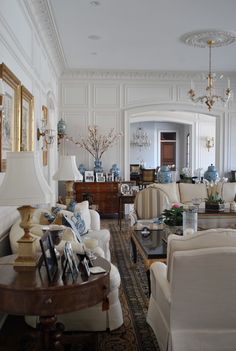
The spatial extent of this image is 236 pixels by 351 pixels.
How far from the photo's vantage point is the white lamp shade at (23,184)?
217cm

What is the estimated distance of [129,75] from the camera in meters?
8.63

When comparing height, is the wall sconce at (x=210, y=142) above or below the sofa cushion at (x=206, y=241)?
above

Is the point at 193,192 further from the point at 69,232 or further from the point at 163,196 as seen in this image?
the point at 69,232

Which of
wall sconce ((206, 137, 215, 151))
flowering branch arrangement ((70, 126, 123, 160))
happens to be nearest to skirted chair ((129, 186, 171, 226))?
flowering branch arrangement ((70, 126, 123, 160))

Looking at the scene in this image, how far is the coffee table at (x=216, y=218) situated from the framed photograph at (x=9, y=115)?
2733 millimetres

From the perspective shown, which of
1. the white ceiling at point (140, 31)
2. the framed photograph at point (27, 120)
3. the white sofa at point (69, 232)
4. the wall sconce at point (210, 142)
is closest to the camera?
the white sofa at point (69, 232)

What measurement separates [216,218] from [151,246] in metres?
2.21

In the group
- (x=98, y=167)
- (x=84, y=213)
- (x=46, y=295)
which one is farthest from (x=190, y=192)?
(x=46, y=295)

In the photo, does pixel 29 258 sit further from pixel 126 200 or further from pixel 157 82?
pixel 157 82

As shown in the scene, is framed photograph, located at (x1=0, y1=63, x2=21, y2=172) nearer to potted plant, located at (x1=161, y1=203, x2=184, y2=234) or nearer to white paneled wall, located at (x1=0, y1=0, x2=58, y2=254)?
white paneled wall, located at (x1=0, y1=0, x2=58, y2=254)

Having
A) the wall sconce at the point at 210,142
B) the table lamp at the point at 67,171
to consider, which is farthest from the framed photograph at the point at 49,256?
the wall sconce at the point at 210,142

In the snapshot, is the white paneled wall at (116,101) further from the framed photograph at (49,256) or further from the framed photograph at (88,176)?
the framed photograph at (49,256)

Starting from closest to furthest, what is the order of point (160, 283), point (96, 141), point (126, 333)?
point (160, 283) → point (126, 333) → point (96, 141)

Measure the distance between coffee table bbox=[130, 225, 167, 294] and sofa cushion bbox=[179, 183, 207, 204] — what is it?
9.34ft
